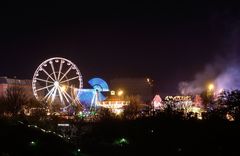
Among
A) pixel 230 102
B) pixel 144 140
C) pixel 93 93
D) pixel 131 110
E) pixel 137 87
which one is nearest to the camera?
pixel 230 102

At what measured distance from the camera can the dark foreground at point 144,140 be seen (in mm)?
17266

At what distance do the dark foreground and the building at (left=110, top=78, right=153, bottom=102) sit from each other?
2421 inches

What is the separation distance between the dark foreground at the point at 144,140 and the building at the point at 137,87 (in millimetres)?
61491

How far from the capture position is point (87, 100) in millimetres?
76188

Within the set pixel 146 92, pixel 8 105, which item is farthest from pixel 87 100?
pixel 8 105

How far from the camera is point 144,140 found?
2583 centimetres

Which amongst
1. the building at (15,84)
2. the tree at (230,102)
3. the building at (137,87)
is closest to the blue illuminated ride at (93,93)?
the building at (15,84)

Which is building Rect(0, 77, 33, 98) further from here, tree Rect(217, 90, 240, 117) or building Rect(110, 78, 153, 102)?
tree Rect(217, 90, 240, 117)

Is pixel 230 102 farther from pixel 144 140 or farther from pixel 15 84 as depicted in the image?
pixel 15 84

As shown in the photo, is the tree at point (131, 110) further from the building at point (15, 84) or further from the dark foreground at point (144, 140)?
→ the building at point (15, 84)

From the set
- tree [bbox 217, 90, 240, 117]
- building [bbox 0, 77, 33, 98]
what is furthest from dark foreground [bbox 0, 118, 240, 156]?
building [bbox 0, 77, 33, 98]

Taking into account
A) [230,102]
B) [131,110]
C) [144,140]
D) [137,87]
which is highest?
[137,87]

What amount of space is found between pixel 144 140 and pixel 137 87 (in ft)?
228

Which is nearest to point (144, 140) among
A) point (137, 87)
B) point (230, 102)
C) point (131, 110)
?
point (230, 102)
